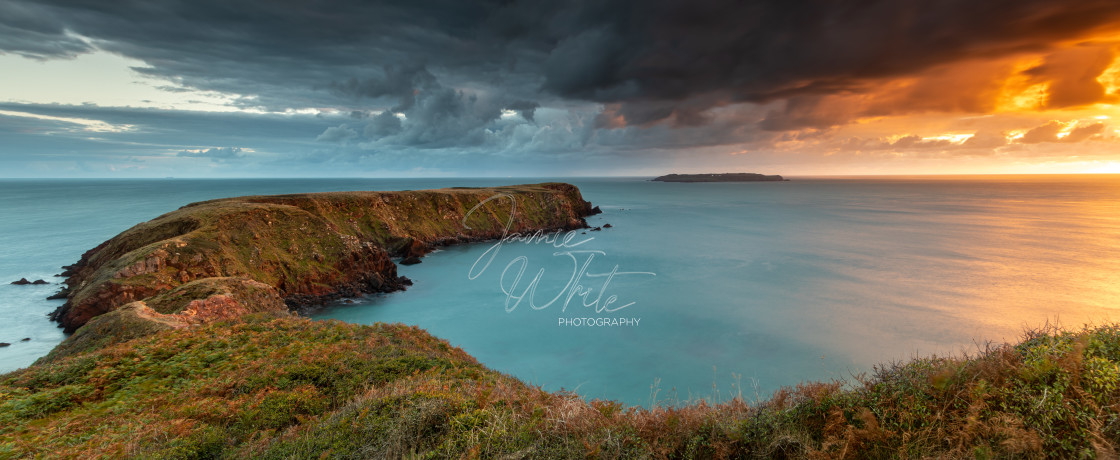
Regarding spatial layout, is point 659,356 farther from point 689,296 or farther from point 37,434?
point 37,434

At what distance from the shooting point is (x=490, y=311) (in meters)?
37.8

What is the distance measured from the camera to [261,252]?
35906mm

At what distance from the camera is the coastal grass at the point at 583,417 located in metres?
6.59

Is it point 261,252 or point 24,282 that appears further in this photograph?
point 24,282

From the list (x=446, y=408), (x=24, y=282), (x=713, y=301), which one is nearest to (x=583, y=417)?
(x=446, y=408)

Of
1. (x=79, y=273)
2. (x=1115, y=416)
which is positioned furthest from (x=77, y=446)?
(x=79, y=273)

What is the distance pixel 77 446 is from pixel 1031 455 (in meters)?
16.7

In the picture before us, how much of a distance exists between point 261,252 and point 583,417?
38.6 meters

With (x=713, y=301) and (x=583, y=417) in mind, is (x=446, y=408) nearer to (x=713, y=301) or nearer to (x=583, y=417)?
(x=583, y=417)

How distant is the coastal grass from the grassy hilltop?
0.04m

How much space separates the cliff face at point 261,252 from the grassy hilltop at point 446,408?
27.4 feet
